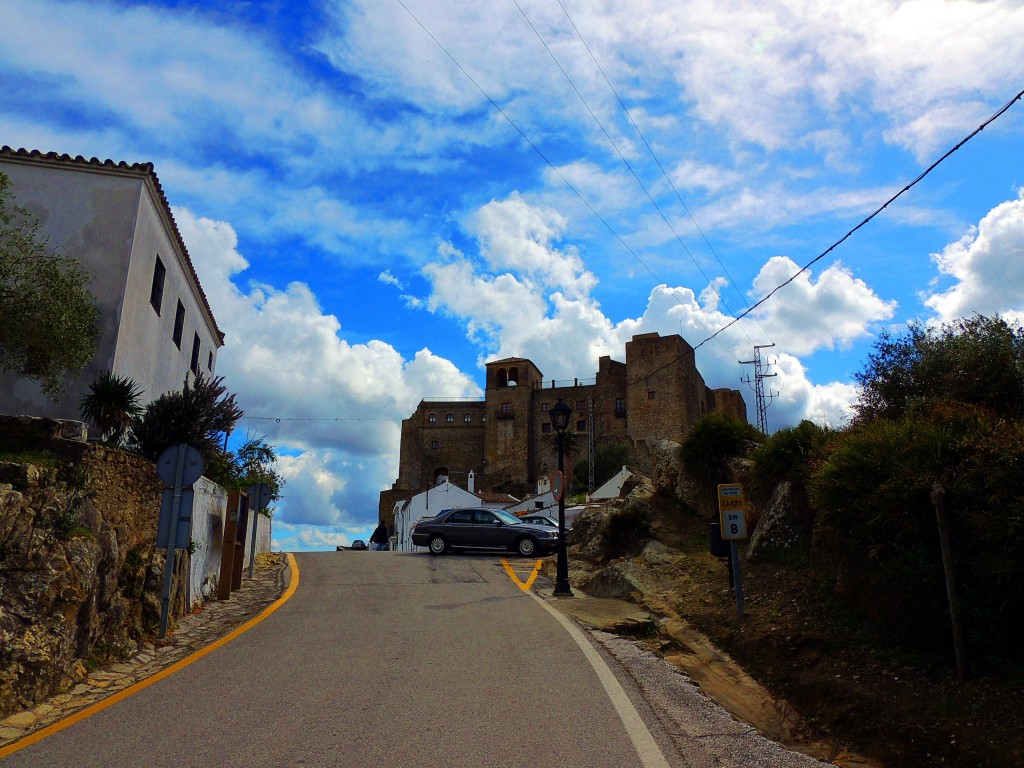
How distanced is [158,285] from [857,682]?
17349 millimetres

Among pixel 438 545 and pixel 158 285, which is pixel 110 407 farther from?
pixel 438 545

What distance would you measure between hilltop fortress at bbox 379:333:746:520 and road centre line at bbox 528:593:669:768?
61.8 m

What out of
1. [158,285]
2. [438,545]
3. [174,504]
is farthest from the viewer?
[438,545]

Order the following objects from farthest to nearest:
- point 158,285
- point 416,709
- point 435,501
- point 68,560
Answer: point 435,501, point 158,285, point 68,560, point 416,709

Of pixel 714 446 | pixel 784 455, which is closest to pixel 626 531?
pixel 714 446

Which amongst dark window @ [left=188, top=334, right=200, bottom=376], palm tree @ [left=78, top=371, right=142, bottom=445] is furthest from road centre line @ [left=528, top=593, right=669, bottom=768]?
dark window @ [left=188, top=334, right=200, bottom=376]

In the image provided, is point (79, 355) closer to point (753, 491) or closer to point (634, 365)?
point (753, 491)

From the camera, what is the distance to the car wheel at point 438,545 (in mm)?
23500

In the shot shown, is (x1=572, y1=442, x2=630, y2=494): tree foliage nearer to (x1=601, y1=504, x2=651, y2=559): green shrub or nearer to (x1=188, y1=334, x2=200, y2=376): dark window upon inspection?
(x1=188, y1=334, x2=200, y2=376): dark window

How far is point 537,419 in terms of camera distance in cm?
8450

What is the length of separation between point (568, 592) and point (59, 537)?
916 cm

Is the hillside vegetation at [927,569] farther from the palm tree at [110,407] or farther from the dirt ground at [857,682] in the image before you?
the palm tree at [110,407]

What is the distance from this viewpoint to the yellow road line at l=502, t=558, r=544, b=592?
15820 millimetres

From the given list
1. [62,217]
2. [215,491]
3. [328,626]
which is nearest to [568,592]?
[328,626]
